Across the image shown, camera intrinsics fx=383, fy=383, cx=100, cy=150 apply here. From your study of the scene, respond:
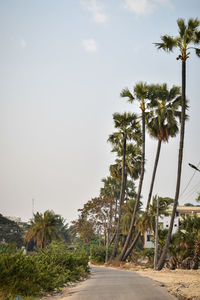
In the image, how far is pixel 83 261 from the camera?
A: 28.2 metres

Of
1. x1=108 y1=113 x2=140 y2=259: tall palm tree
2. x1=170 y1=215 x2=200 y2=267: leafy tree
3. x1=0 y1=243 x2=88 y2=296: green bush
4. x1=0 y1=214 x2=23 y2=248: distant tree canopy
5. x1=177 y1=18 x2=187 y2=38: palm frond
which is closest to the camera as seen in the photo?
x1=0 y1=243 x2=88 y2=296: green bush

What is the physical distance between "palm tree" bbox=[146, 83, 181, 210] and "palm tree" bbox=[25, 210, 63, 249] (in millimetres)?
17580

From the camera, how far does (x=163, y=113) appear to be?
1617 inches

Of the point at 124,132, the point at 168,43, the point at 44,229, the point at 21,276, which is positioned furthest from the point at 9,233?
the point at 21,276

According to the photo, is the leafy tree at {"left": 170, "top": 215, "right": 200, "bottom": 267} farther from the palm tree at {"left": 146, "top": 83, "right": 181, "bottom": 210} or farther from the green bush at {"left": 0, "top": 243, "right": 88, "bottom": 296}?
the green bush at {"left": 0, "top": 243, "right": 88, "bottom": 296}

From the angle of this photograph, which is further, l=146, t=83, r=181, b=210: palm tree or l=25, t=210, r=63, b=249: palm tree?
l=25, t=210, r=63, b=249: palm tree

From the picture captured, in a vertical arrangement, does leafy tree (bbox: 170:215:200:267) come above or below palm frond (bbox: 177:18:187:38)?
below

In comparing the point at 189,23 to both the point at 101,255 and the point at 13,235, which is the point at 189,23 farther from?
the point at 13,235

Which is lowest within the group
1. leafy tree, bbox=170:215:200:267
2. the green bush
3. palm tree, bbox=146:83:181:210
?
the green bush

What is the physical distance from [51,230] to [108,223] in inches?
751

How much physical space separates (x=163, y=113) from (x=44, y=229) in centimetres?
2404

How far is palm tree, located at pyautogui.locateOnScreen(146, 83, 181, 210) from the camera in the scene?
134 feet

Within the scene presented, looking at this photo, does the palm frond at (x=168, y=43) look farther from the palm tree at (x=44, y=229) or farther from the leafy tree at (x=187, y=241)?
the palm tree at (x=44, y=229)

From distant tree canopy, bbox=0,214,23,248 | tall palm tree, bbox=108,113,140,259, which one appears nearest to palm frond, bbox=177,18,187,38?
tall palm tree, bbox=108,113,140,259
